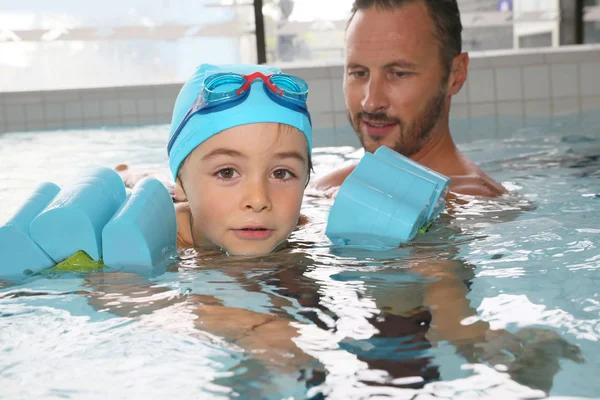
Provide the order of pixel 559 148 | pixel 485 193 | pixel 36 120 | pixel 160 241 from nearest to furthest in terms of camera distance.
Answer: pixel 160 241, pixel 485 193, pixel 559 148, pixel 36 120

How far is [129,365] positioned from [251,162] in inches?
39.3

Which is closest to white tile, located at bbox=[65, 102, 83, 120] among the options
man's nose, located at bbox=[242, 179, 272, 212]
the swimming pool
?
the swimming pool

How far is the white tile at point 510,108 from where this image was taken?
8.18 m

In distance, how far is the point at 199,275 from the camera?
2.36 meters

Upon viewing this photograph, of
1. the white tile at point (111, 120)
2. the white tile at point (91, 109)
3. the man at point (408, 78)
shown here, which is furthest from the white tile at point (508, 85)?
the white tile at point (91, 109)

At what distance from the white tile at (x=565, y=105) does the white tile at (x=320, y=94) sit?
2445 mm

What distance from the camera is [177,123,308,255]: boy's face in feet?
8.01

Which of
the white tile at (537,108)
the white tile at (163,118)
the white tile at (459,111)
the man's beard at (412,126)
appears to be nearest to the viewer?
the man's beard at (412,126)

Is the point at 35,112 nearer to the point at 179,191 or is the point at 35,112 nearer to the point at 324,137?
the point at 324,137

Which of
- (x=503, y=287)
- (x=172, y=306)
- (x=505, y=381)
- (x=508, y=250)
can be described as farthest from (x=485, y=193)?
(x=505, y=381)

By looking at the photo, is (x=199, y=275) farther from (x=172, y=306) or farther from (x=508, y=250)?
(x=508, y=250)

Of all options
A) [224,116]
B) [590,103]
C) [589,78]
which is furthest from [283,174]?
[589,78]

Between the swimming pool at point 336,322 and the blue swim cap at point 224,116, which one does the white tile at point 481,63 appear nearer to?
the swimming pool at point 336,322

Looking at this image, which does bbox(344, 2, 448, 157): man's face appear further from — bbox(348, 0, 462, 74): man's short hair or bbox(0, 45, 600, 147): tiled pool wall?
bbox(0, 45, 600, 147): tiled pool wall
